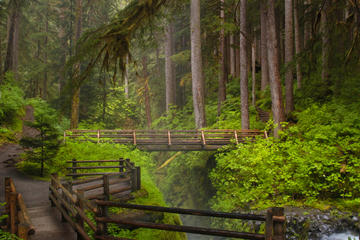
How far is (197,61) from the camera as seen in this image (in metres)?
21.0

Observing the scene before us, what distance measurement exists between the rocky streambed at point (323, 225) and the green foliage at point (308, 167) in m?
0.68

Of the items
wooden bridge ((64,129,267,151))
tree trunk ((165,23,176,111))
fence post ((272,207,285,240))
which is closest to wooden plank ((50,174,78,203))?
fence post ((272,207,285,240))

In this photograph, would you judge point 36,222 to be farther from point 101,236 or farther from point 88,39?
point 88,39

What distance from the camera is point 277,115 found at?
55.5ft

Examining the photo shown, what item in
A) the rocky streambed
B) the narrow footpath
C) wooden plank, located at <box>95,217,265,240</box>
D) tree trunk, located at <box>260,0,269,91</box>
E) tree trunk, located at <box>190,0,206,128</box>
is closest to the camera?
wooden plank, located at <box>95,217,265,240</box>

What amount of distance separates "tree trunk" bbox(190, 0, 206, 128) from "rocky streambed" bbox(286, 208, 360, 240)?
11380 mm

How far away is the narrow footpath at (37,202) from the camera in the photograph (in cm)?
732

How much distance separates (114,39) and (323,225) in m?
9.12

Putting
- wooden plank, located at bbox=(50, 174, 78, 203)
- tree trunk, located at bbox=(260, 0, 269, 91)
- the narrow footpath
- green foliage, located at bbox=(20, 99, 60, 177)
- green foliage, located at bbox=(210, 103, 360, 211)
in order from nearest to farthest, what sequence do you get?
the narrow footpath, wooden plank, located at bbox=(50, 174, 78, 203), green foliage, located at bbox=(210, 103, 360, 211), green foliage, located at bbox=(20, 99, 60, 177), tree trunk, located at bbox=(260, 0, 269, 91)

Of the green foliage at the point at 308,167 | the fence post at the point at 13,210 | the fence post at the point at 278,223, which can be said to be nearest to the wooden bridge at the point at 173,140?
the green foliage at the point at 308,167

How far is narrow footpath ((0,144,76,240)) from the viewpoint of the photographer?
24.0 ft

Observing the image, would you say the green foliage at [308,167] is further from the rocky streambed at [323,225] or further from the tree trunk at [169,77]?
the tree trunk at [169,77]

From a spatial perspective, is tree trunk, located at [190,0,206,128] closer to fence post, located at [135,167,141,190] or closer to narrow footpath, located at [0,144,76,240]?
fence post, located at [135,167,141,190]

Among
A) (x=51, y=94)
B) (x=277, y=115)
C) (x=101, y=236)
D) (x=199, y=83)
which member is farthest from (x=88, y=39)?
(x=51, y=94)
